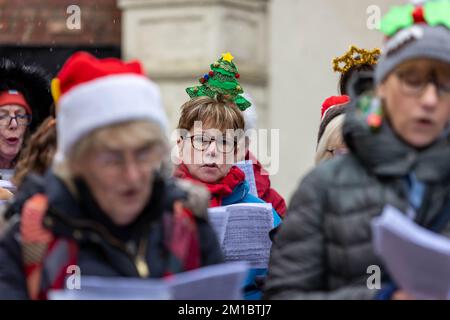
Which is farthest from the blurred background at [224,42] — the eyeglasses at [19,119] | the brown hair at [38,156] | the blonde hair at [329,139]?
the brown hair at [38,156]

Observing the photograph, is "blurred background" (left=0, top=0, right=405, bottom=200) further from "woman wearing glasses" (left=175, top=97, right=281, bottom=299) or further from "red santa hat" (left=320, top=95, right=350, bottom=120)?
"woman wearing glasses" (left=175, top=97, right=281, bottom=299)

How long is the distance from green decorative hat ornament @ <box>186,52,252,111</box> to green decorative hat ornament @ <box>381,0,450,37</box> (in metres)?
2.77

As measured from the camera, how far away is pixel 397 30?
3.31m

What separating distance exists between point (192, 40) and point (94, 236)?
9706 millimetres

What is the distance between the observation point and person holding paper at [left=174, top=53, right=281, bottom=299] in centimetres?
529

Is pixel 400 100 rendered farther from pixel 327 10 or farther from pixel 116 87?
pixel 327 10

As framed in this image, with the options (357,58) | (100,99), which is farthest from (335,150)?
(100,99)

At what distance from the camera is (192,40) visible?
12758 millimetres

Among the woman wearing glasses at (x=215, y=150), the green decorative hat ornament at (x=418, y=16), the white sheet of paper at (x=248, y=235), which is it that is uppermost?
the green decorative hat ornament at (x=418, y=16)

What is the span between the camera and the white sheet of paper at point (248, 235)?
5.09m

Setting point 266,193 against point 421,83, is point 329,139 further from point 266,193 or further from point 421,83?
point 421,83

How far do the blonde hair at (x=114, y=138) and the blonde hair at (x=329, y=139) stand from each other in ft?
5.37

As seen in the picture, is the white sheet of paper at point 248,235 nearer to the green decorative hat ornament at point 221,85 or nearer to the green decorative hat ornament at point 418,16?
the green decorative hat ornament at point 221,85
